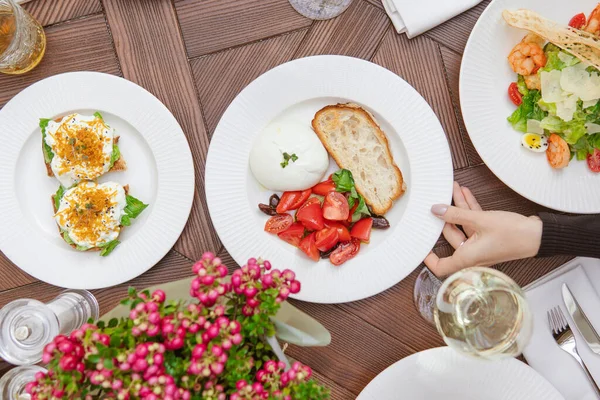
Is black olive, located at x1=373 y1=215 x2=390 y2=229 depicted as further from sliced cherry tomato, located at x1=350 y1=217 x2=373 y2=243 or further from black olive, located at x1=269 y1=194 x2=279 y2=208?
black olive, located at x1=269 y1=194 x2=279 y2=208

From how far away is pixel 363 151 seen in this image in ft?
4.79

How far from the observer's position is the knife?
141cm

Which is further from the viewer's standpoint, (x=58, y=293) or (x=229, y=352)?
(x=58, y=293)

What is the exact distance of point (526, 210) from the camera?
4.96 ft

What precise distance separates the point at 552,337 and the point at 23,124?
155 centimetres

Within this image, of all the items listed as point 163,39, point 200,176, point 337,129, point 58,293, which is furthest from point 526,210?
point 58,293

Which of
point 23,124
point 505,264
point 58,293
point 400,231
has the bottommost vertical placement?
point 505,264

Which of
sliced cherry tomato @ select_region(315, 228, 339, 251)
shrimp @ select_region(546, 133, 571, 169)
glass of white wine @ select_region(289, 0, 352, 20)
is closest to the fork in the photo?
shrimp @ select_region(546, 133, 571, 169)

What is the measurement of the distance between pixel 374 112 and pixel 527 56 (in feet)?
1.42

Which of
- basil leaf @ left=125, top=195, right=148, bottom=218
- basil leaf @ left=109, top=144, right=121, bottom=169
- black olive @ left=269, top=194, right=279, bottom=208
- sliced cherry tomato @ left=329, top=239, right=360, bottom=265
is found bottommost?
sliced cherry tomato @ left=329, top=239, right=360, bottom=265

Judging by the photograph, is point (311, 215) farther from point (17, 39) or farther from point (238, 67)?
point (17, 39)

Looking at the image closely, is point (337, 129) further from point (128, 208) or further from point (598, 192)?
point (598, 192)

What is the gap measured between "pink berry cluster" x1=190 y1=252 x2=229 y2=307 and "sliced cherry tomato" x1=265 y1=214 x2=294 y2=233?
0.58 meters

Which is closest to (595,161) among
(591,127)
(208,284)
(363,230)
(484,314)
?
(591,127)
